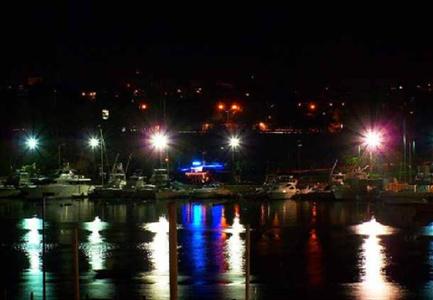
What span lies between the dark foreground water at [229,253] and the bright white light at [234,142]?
33.7 meters

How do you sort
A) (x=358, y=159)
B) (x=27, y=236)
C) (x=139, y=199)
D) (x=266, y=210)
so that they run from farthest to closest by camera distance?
(x=358, y=159), (x=139, y=199), (x=266, y=210), (x=27, y=236)

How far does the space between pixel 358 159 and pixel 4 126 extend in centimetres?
3858

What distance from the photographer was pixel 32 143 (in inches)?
3238

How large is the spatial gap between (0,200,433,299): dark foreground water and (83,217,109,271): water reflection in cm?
4

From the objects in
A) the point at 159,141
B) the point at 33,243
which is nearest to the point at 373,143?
the point at 159,141

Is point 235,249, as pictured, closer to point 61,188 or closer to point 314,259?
point 314,259

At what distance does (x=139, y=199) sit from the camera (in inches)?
2489

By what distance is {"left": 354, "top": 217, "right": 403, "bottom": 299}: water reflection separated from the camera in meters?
23.4

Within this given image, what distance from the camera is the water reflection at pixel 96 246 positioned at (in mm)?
29714

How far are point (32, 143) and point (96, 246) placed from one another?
49.6 m

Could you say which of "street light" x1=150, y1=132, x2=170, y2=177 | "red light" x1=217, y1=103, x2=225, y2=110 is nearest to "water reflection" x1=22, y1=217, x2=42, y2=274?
"street light" x1=150, y1=132, x2=170, y2=177

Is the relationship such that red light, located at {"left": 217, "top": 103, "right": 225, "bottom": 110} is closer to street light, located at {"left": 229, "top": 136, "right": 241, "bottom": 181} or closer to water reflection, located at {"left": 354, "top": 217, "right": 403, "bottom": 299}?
street light, located at {"left": 229, "top": 136, "right": 241, "bottom": 181}

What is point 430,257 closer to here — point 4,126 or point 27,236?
point 27,236

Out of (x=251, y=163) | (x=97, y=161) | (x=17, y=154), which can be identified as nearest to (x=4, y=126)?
(x=17, y=154)
